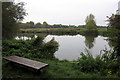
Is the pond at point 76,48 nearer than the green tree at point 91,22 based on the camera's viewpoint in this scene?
Yes

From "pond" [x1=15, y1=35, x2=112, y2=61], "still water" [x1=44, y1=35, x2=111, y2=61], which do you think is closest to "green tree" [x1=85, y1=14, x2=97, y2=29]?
"pond" [x1=15, y1=35, x2=112, y2=61]

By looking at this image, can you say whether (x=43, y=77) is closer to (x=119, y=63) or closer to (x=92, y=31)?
(x=119, y=63)

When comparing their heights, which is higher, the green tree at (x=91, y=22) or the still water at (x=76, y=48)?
the green tree at (x=91, y=22)

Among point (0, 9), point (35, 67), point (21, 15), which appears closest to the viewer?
point (35, 67)

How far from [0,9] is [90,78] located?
371cm

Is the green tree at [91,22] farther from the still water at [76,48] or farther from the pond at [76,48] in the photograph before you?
the still water at [76,48]

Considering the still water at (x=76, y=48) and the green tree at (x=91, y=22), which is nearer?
the still water at (x=76, y=48)

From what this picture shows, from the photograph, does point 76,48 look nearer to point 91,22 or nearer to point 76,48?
point 76,48

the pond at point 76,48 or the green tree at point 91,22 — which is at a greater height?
the green tree at point 91,22

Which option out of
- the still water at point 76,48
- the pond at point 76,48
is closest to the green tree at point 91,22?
the pond at point 76,48

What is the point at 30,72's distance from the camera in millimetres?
3482

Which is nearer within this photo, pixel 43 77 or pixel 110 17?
pixel 43 77

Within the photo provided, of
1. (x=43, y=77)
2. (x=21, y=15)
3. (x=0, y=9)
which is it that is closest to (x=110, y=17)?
(x=43, y=77)

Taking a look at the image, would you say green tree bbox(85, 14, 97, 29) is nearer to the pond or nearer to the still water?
the pond
